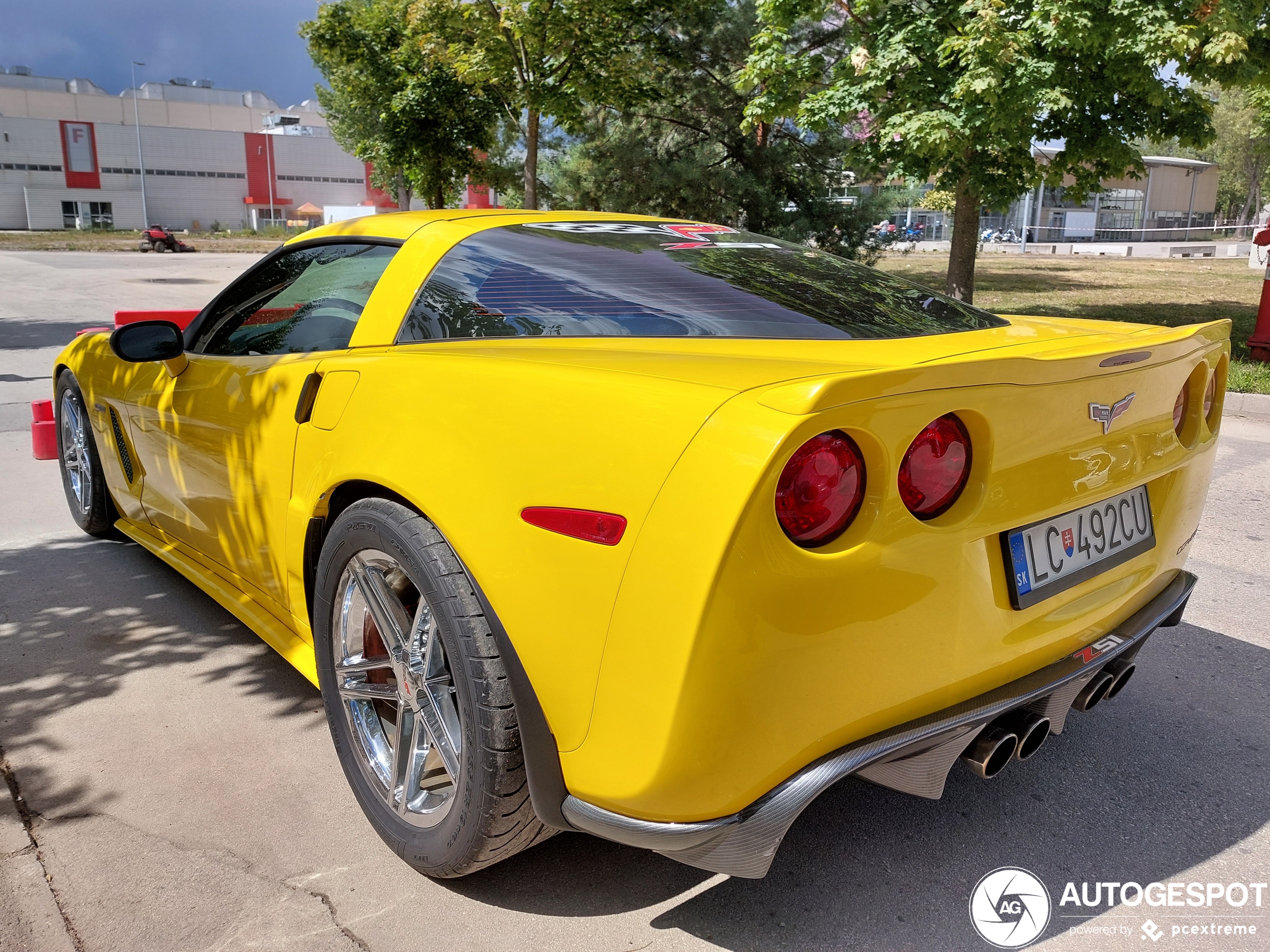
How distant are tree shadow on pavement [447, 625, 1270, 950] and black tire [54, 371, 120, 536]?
2.91 metres

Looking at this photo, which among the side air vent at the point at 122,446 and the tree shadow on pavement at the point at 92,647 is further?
the side air vent at the point at 122,446

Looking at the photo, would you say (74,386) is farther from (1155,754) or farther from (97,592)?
(1155,754)

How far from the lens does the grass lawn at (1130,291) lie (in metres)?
13.6

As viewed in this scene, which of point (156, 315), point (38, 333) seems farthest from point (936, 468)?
point (38, 333)

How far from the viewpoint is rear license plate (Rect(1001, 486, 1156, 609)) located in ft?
6.25

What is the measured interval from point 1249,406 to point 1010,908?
759 cm

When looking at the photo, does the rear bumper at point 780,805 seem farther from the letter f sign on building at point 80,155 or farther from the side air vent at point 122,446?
the letter f sign on building at point 80,155

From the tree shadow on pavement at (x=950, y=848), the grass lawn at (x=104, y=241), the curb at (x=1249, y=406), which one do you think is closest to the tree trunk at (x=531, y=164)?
the curb at (x=1249, y=406)

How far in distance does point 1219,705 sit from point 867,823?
4.65ft

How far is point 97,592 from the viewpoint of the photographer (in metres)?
3.88

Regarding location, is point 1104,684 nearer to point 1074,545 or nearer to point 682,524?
point 1074,545

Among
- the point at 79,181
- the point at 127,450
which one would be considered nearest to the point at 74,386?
the point at 127,450

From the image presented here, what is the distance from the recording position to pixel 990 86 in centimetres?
1019

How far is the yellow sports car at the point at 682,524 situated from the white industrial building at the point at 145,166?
240ft
